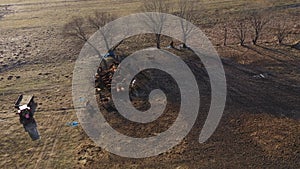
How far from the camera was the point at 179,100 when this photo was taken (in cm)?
2517

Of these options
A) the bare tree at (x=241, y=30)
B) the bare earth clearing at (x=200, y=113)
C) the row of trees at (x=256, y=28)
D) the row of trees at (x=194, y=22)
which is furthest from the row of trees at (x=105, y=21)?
the bare tree at (x=241, y=30)

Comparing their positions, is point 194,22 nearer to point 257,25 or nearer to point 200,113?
point 257,25

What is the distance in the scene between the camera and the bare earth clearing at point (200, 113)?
1998 centimetres

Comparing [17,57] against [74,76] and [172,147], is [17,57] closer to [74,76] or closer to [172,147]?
[74,76]

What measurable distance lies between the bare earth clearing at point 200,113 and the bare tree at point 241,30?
3.18ft

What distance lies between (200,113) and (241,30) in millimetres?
15229

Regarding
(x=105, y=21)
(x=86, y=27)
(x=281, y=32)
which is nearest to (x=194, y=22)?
(x=281, y=32)

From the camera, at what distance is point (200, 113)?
23.7 m

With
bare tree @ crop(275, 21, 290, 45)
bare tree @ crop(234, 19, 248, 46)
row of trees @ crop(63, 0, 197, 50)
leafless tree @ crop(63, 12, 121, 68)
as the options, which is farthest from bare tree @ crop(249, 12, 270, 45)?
leafless tree @ crop(63, 12, 121, 68)

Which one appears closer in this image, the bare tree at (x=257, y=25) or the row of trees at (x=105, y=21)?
the bare tree at (x=257, y=25)

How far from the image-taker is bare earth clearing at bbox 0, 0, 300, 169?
19984mm

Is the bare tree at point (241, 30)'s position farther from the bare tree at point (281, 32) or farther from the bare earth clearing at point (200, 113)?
the bare tree at point (281, 32)

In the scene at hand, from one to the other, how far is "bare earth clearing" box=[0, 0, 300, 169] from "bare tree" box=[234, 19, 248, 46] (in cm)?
97

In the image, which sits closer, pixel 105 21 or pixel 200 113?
pixel 200 113
